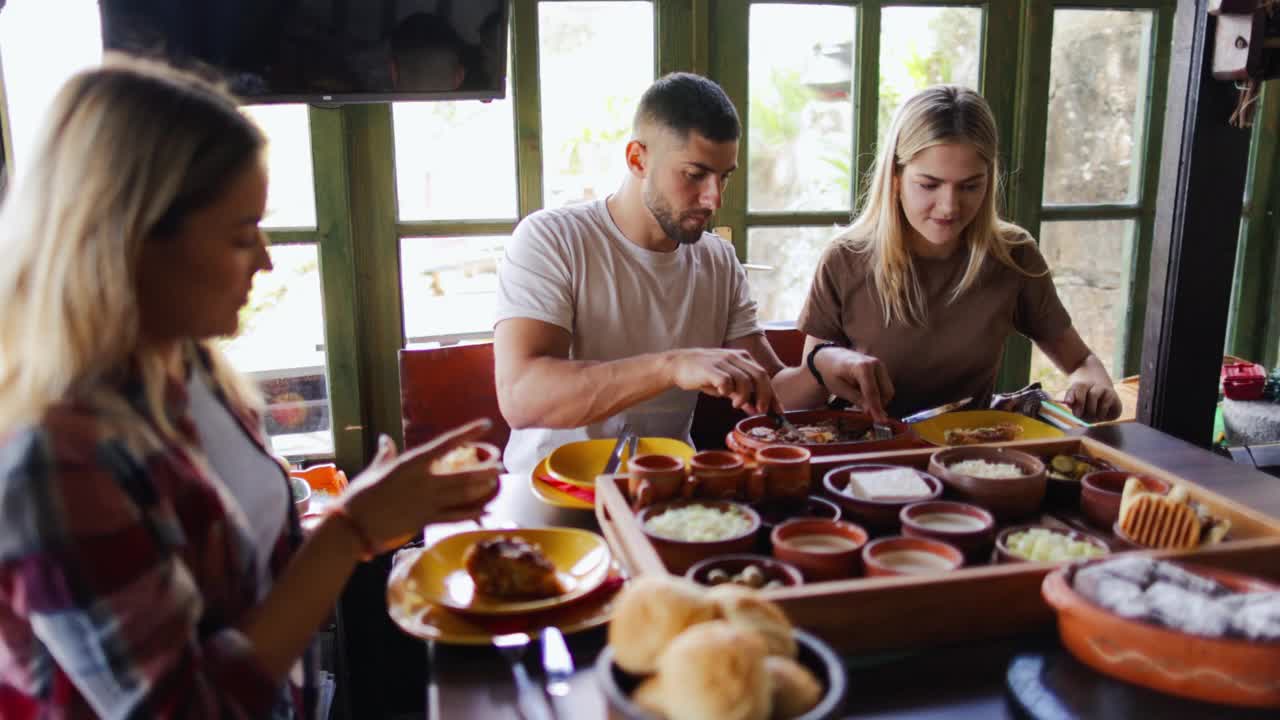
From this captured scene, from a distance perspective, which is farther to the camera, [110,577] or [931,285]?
[931,285]

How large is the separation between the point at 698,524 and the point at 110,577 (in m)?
0.69

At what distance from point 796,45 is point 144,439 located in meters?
2.90

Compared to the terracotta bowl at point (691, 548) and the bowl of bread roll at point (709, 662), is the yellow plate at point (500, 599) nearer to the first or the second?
the terracotta bowl at point (691, 548)

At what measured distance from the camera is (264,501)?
3.62 feet

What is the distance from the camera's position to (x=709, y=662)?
2.35 feet

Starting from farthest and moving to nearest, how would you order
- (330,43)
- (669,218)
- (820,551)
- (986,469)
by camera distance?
(330,43) → (669,218) → (986,469) → (820,551)

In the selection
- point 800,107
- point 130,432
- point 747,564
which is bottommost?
point 747,564

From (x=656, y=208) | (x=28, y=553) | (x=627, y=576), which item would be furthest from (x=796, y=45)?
(x=28, y=553)

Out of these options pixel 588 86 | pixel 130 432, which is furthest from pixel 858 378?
pixel 588 86

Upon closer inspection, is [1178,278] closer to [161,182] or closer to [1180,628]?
[1180,628]

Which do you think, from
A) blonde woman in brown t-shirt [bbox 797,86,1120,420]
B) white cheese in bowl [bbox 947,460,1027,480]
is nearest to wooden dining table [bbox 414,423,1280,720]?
white cheese in bowl [bbox 947,460,1027,480]

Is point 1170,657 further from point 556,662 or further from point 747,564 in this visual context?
point 556,662

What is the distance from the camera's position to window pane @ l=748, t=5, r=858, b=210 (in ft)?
10.8

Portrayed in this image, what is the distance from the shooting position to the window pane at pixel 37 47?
8.92 feet
